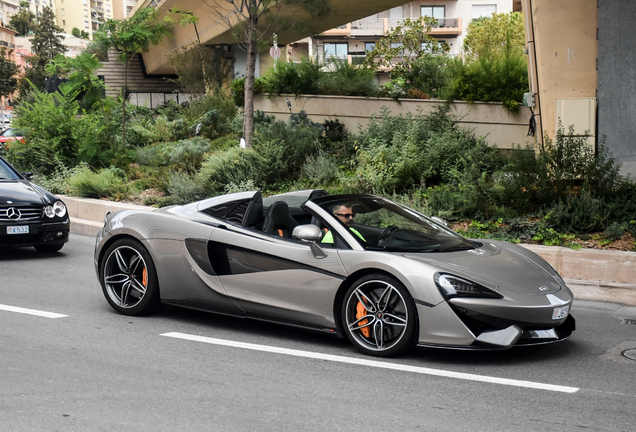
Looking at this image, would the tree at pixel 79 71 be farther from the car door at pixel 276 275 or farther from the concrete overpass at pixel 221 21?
the car door at pixel 276 275

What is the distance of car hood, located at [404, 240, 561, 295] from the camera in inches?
203

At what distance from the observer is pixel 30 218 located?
9.69 metres

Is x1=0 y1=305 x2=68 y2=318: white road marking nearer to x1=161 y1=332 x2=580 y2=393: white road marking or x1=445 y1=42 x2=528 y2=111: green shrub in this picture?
x1=161 y1=332 x2=580 y2=393: white road marking

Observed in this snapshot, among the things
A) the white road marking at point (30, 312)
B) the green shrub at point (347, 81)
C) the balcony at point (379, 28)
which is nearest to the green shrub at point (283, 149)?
the green shrub at point (347, 81)

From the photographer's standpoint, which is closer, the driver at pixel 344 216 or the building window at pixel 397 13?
the driver at pixel 344 216

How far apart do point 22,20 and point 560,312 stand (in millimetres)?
140995

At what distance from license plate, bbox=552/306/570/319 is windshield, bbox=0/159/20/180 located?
840cm

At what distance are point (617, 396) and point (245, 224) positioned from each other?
3.17m

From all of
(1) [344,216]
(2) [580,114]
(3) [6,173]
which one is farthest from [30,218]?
(2) [580,114]

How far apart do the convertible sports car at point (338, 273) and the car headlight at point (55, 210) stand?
3402 mm

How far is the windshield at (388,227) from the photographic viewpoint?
18.6 feet

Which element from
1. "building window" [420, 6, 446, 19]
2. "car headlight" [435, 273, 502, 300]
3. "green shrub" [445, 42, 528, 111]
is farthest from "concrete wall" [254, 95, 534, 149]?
"building window" [420, 6, 446, 19]

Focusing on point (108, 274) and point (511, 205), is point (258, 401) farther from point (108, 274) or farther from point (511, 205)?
point (511, 205)

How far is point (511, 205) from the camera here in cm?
998
